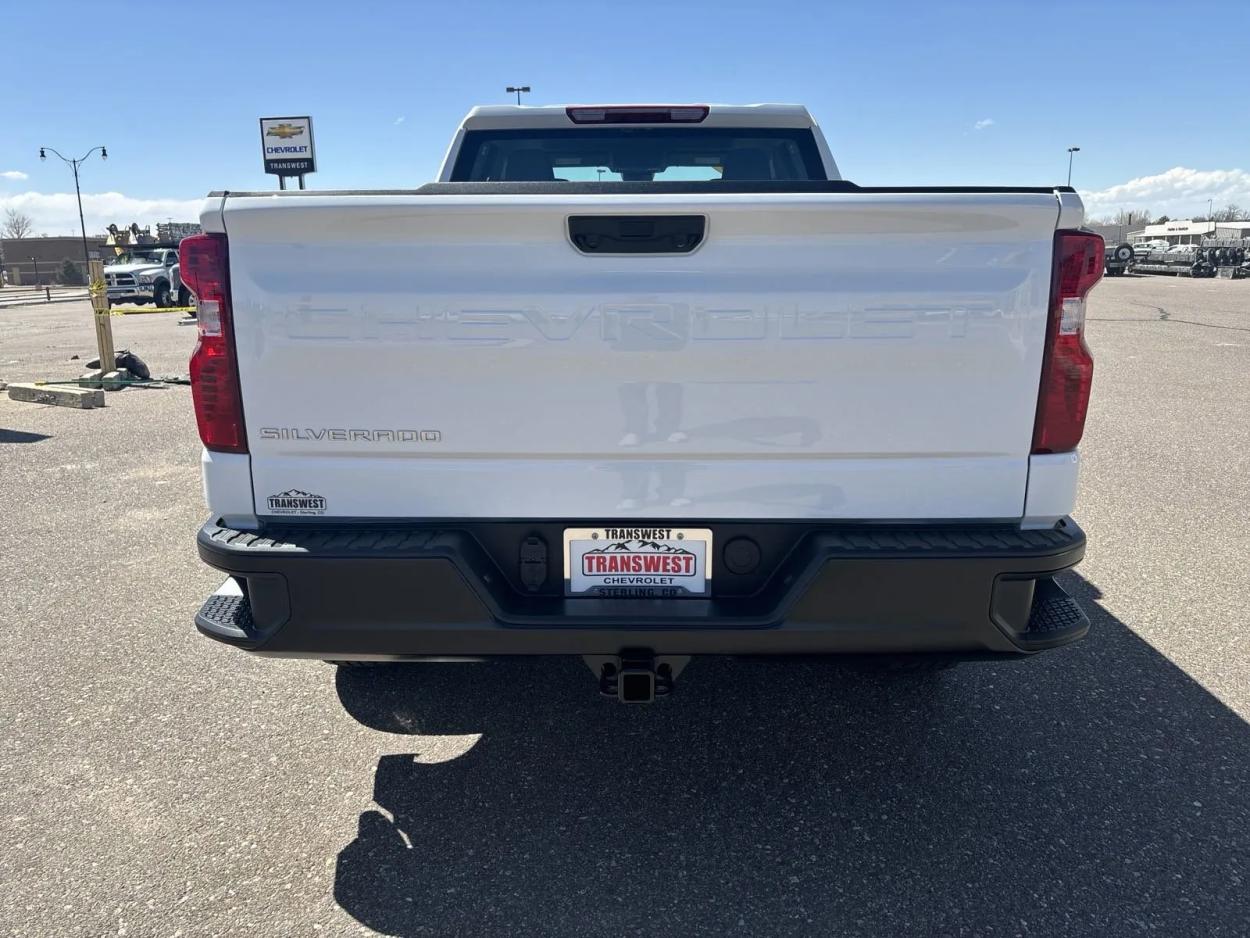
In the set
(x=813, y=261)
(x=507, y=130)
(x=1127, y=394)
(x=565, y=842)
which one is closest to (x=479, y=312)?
(x=813, y=261)

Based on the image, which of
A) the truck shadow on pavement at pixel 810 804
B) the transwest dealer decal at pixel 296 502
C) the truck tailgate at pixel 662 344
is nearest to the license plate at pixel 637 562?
the truck tailgate at pixel 662 344

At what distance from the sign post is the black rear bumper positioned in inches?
1252

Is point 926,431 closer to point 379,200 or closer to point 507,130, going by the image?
point 379,200

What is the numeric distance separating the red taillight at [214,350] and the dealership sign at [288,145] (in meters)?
31.6

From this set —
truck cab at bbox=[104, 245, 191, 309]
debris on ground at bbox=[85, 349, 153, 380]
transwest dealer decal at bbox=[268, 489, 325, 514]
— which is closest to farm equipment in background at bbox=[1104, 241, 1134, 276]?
truck cab at bbox=[104, 245, 191, 309]

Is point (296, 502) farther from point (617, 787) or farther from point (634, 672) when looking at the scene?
point (617, 787)

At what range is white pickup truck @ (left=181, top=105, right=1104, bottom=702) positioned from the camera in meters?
2.36

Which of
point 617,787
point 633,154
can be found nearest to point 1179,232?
point 633,154

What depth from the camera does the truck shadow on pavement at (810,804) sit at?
246 centimetres

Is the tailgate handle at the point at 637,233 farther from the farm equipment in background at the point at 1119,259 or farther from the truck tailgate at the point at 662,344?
the farm equipment in background at the point at 1119,259

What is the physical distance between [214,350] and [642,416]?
3.77 feet

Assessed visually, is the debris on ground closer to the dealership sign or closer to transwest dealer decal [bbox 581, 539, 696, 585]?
transwest dealer decal [bbox 581, 539, 696, 585]

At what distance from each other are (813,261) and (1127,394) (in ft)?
32.6

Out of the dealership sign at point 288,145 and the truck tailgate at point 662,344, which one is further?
the dealership sign at point 288,145
